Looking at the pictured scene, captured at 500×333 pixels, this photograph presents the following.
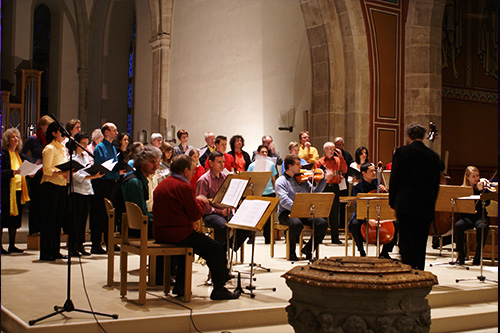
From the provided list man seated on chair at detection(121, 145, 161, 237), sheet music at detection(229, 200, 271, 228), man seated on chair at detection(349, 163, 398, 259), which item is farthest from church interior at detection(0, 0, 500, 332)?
man seated on chair at detection(121, 145, 161, 237)

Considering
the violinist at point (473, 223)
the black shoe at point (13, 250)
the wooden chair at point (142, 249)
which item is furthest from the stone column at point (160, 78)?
the wooden chair at point (142, 249)

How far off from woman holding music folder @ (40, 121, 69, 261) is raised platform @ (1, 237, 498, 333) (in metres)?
0.21

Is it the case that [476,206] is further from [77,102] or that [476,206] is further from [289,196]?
[77,102]

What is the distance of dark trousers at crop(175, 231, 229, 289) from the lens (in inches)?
189

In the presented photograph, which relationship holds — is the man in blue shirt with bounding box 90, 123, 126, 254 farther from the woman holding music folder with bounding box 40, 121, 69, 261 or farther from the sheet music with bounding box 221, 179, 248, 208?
the sheet music with bounding box 221, 179, 248, 208

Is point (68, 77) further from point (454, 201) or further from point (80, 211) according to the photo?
point (454, 201)

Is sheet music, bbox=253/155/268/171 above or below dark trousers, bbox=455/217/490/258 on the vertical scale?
above

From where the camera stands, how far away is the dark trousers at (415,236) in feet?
16.8

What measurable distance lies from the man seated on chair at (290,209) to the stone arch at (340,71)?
12.6 ft

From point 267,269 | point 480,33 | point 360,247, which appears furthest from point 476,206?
point 480,33

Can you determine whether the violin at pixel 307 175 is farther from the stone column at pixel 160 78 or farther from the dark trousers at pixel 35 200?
the stone column at pixel 160 78

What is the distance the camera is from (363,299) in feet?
9.22

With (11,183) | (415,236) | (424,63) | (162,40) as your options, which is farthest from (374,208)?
(162,40)

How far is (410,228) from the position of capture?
5.13 meters
